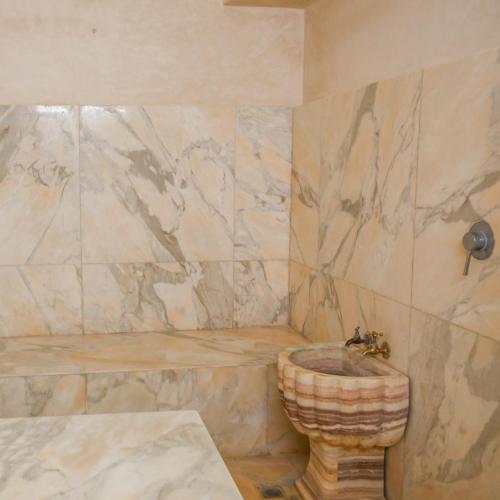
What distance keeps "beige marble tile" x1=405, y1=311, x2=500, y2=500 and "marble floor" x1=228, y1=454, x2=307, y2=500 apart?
649mm

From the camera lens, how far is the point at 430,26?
7.73 ft

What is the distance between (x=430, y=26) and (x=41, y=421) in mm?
1849

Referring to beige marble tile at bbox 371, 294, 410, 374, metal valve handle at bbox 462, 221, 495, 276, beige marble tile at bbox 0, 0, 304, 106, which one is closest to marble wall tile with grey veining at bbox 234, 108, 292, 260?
beige marble tile at bbox 0, 0, 304, 106

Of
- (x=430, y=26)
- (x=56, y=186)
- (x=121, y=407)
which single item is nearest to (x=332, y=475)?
(x=121, y=407)

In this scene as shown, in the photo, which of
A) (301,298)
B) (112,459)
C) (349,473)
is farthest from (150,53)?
(112,459)

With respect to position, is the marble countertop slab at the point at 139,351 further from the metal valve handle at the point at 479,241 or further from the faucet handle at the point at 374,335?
the metal valve handle at the point at 479,241

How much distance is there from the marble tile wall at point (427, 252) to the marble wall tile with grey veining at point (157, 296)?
2.57 ft

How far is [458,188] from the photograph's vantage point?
6.89ft

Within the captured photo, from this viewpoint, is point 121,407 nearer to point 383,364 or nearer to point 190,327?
point 190,327

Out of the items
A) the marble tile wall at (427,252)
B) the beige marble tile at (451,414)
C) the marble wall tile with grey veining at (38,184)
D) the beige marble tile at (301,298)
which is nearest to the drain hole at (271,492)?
the marble tile wall at (427,252)

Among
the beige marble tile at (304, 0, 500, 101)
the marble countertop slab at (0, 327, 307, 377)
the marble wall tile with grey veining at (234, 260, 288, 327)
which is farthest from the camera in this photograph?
the marble wall tile with grey veining at (234, 260, 288, 327)

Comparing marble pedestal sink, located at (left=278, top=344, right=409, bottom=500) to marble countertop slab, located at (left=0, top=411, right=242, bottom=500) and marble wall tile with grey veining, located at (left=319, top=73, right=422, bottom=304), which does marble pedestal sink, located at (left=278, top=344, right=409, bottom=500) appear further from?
marble countertop slab, located at (left=0, top=411, right=242, bottom=500)

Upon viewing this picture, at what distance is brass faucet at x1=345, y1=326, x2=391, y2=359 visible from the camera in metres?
2.61

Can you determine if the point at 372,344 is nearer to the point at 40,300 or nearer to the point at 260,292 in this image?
the point at 260,292
